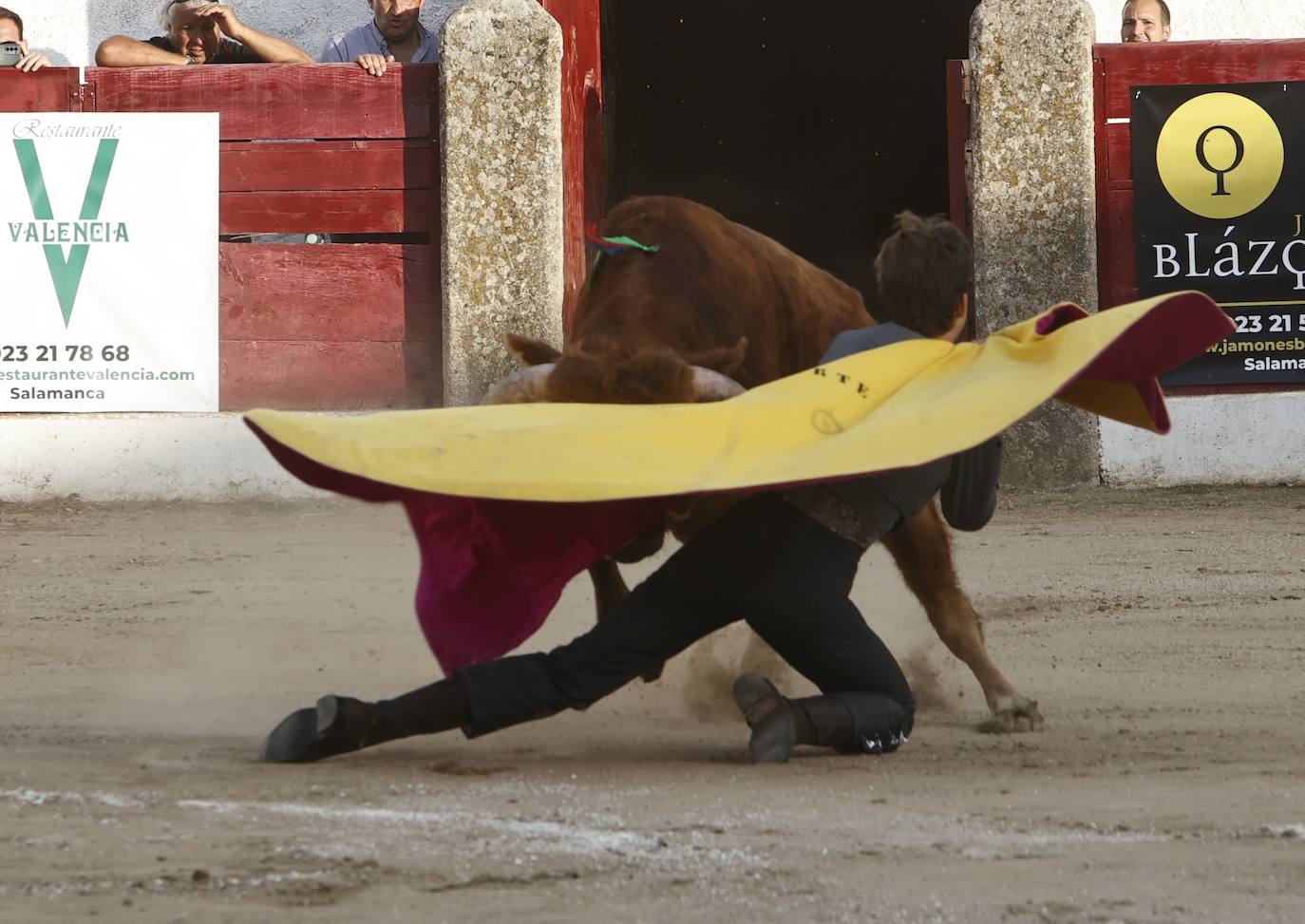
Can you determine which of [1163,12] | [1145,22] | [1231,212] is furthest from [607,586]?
[1163,12]

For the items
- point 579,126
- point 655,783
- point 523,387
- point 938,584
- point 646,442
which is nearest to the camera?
point 655,783

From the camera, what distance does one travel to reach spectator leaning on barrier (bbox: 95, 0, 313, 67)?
802 centimetres

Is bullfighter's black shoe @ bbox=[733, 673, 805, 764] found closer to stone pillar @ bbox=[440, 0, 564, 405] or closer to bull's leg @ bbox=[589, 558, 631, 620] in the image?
bull's leg @ bbox=[589, 558, 631, 620]

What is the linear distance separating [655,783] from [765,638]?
0.33 metres

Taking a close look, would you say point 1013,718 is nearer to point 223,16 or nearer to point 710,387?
point 710,387

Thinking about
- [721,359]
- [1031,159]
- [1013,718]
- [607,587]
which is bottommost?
[1013,718]

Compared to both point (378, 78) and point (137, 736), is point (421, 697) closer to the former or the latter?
point (137, 736)

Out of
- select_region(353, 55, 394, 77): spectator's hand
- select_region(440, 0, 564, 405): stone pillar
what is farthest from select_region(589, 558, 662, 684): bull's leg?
select_region(353, 55, 394, 77): spectator's hand

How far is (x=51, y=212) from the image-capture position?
781 cm

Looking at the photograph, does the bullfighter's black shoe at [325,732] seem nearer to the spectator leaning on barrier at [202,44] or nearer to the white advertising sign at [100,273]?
the white advertising sign at [100,273]

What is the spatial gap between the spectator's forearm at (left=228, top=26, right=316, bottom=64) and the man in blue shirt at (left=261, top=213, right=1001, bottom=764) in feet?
18.3

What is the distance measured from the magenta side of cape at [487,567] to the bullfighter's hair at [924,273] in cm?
55

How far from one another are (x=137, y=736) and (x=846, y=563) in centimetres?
136

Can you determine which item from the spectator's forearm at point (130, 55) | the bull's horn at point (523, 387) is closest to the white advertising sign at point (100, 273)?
the spectator's forearm at point (130, 55)
